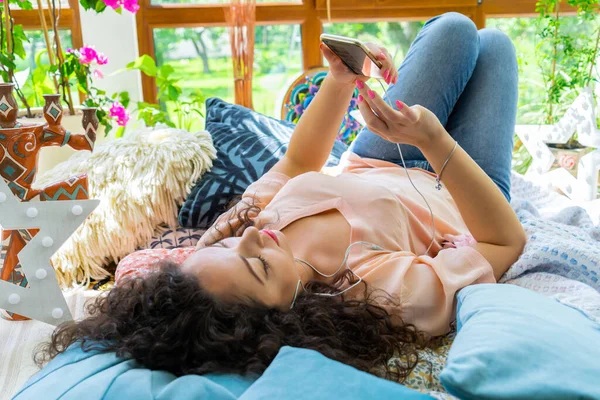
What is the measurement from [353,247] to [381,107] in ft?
0.91

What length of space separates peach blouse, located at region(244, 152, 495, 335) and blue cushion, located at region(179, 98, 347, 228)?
0.90 feet

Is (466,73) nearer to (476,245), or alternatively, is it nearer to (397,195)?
(397,195)

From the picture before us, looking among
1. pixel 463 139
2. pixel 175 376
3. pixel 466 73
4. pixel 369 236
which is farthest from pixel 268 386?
pixel 466 73

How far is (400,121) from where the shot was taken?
1.11 m

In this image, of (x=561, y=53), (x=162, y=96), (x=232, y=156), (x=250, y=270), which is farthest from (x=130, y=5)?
(x=561, y=53)

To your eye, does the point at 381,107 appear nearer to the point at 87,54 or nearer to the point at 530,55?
the point at 87,54

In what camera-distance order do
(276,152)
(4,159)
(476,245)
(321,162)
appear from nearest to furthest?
(476,245)
(4,159)
(321,162)
(276,152)

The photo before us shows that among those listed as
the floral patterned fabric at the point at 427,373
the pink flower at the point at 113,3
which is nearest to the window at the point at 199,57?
the pink flower at the point at 113,3

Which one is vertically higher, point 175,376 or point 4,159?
point 4,159

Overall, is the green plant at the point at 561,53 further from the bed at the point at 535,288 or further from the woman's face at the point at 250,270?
the woman's face at the point at 250,270

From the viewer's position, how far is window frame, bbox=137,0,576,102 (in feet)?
11.0

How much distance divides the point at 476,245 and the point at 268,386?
62 centimetres

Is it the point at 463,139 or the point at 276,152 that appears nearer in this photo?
the point at 463,139

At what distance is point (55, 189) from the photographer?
1.38 m
